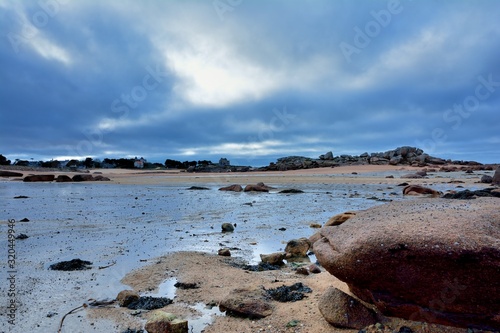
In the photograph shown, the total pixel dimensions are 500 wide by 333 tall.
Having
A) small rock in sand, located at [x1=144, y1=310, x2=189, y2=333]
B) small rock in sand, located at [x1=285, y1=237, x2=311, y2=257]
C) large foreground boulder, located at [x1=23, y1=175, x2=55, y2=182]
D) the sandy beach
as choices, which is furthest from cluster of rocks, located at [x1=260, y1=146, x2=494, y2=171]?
small rock in sand, located at [x1=144, y1=310, x2=189, y2=333]

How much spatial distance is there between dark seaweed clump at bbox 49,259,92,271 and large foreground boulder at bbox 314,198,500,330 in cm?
338

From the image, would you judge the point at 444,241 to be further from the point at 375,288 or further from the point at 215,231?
the point at 215,231

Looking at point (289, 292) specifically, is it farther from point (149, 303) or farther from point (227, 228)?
point (227, 228)

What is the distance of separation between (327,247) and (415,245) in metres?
0.84

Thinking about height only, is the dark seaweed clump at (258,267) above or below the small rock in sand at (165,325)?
below

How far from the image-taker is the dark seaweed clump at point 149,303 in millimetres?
3371

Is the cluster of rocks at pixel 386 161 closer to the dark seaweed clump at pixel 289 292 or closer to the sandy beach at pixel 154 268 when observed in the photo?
the sandy beach at pixel 154 268

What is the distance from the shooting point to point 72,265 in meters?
4.61

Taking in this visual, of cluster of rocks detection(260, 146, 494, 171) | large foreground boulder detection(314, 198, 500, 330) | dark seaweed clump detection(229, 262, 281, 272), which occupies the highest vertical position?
cluster of rocks detection(260, 146, 494, 171)

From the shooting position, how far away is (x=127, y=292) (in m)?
3.55

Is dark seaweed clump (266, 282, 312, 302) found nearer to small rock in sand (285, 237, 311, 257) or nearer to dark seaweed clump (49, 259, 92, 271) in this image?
small rock in sand (285, 237, 311, 257)

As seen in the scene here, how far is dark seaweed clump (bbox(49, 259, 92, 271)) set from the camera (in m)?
4.52

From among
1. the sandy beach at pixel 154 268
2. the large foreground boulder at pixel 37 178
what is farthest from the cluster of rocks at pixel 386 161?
the sandy beach at pixel 154 268

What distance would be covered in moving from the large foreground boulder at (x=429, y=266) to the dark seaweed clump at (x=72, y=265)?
338cm
